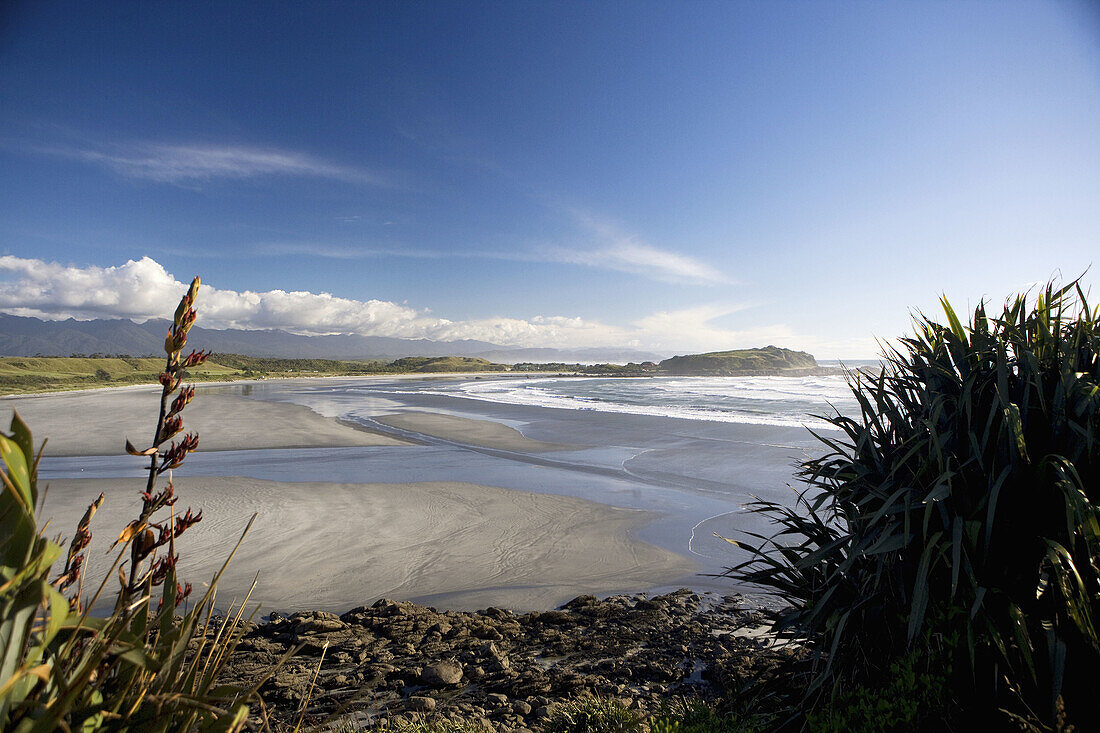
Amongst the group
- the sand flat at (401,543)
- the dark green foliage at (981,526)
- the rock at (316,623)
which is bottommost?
the sand flat at (401,543)

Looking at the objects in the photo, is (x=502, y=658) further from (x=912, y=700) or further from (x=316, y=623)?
(x=912, y=700)

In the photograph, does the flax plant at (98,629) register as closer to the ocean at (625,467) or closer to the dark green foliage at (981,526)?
the dark green foliage at (981,526)

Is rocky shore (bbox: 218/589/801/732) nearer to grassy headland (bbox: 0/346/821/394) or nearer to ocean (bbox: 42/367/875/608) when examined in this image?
ocean (bbox: 42/367/875/608)

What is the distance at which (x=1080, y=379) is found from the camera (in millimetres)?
2811

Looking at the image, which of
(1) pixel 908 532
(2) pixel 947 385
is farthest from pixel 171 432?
(2) pixel 947 385

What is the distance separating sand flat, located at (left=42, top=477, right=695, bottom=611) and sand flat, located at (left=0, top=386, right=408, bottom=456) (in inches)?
206

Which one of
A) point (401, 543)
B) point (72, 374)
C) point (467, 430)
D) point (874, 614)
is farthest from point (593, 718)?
point (72, 374)

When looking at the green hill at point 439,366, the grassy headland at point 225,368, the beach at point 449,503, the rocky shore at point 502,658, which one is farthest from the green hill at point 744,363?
the rocky shore at point 502,658

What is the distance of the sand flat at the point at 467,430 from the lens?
17844 mm

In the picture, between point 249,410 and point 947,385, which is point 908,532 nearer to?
point 947,385

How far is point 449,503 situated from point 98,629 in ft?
31.2

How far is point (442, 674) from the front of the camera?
430 centimetres

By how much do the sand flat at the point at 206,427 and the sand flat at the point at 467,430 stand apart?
195 centimetres

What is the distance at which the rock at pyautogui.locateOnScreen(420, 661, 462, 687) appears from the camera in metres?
4.23
